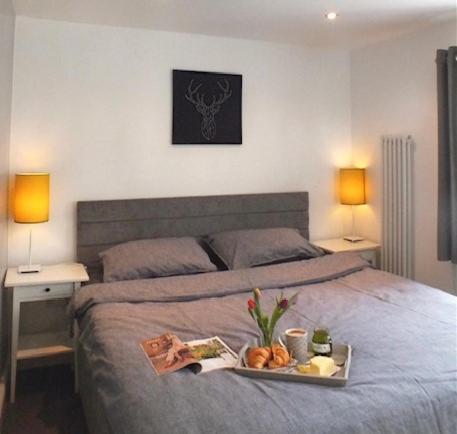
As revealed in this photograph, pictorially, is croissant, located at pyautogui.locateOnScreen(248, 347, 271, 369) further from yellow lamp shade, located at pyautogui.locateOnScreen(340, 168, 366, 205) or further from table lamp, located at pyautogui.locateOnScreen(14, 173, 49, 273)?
yellow lamp shade, located at pyautogui.locateOnScreen(340, 168, 366, 205)

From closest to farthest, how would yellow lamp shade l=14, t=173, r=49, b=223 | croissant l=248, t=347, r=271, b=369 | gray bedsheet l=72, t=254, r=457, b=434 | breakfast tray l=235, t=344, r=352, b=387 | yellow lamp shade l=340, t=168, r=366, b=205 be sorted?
gray bedsheet l=72, t=254, r=457, b=434 → breakfast tray l=235, t=344, r=352, b=387 → croissant l=248, t=347, r=271, b=369 → yellow lamp shade l=14, t=173, r=49, b=223 → yellow lamp shade l=340, t=168, r=366, b=205

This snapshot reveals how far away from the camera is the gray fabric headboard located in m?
3.12

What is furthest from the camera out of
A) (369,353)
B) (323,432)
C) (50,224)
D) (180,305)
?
(50,224)

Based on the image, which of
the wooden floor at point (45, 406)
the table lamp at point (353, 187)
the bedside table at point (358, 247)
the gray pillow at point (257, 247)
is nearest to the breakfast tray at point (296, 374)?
the wooden floor at point (45, 406)

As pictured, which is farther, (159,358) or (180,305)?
(180,305)

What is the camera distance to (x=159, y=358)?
1692 mm

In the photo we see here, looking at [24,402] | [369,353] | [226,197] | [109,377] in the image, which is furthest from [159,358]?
[226,197]

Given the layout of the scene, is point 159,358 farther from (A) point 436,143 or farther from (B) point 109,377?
(A) point 436,143

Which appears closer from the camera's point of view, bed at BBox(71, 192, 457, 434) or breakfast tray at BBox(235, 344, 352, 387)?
bed at BBox(71, 192, 457, 434)

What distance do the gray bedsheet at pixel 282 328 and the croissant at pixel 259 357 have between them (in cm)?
7

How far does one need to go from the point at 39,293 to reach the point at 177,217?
44.1 inches

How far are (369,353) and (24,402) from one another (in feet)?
6.65

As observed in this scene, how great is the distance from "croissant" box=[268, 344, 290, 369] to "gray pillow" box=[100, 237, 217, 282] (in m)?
1.34

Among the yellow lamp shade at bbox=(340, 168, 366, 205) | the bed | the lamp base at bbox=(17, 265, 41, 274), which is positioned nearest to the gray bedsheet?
the bed
